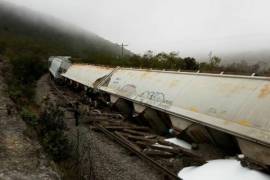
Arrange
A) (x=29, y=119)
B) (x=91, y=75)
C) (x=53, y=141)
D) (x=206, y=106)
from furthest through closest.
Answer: (x=91, y=75), (x=29, y=119), (x=206, y=106), (x=53, y=141)

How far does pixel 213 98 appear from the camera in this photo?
9.72m

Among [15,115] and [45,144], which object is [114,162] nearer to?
[45,144]

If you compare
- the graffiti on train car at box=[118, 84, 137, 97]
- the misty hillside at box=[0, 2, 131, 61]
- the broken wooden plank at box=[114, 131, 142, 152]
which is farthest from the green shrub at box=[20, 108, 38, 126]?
the misty hillside at box=[0, 2, 131, 61]

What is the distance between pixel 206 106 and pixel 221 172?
2.72m

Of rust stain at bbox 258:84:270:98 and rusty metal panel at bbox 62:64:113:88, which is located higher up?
rust stain at bbox 258:84:270:98

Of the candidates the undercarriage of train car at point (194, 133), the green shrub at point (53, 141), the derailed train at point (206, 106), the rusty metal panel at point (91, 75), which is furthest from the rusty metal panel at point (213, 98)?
the rusty metal panel at point (91, 75)

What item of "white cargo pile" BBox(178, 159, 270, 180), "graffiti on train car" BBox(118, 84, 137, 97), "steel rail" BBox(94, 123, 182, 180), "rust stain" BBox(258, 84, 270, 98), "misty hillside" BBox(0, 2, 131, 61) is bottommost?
"steel rail" BBox(94, 123, 182, 180)

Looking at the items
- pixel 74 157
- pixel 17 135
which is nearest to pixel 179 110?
pixel 74 157

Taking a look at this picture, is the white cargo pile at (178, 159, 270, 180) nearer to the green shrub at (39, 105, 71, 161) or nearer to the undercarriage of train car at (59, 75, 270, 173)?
the undercarriage of train car at (59, 75, 270, 173)

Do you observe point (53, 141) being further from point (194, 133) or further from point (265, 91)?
point (265, 91)

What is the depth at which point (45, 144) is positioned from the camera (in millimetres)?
Answer: 9234

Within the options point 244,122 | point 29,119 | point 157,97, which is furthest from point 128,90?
point 244,122

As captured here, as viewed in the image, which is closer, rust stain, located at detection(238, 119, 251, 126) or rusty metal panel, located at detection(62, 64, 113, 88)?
rust stain, located at detection(238, 119, 251, 126)

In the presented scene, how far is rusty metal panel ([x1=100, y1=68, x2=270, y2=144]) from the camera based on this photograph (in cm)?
787
